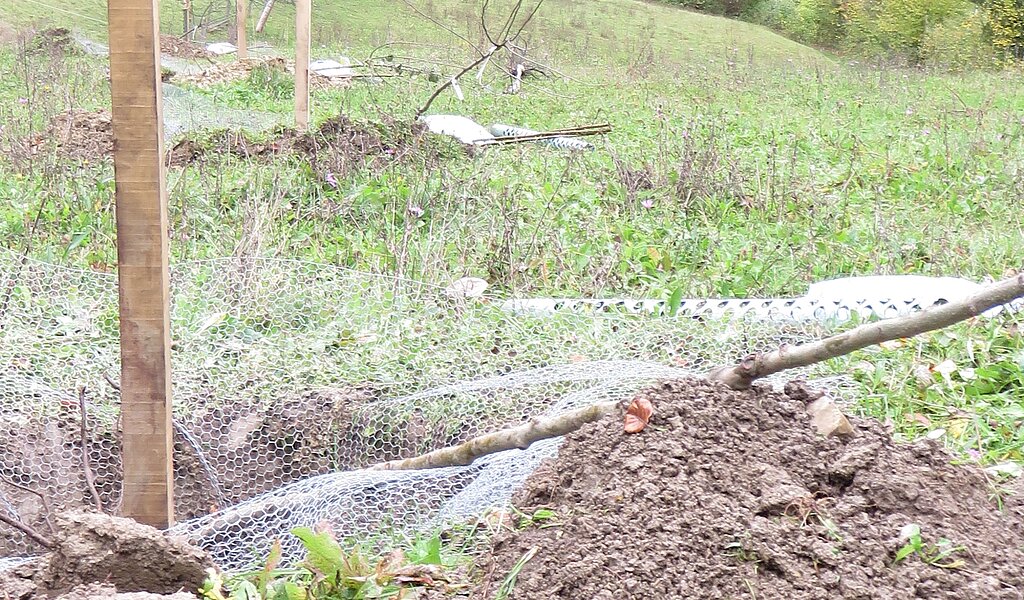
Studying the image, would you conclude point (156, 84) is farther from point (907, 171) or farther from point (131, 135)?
point (907, 171)

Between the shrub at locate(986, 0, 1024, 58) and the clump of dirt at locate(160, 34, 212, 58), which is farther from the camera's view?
the shrub at locate(986, 0, 1024, 58)

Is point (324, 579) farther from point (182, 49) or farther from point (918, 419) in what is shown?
point (182, 49)

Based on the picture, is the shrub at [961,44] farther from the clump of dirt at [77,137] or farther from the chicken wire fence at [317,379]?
the chicken wire fence at [317,379]

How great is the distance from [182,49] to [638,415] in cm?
1357

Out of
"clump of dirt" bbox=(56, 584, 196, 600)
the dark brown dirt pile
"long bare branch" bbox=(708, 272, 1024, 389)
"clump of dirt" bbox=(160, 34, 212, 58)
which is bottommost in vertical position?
"clump of dirt" bbox=(160, 34, 212, 58)

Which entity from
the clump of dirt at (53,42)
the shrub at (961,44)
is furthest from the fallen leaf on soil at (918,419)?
the shrub at (961,44)

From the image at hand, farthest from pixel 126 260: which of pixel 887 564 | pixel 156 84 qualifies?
pixel 887 564

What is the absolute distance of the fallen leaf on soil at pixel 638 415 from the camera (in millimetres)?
1756

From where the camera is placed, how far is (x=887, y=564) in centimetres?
144

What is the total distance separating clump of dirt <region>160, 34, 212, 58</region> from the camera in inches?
509

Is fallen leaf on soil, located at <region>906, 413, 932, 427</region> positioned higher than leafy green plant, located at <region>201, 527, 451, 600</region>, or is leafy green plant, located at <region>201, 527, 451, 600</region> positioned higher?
fallen leaf on soil, located at <region>906, 413, 932, 427</region>

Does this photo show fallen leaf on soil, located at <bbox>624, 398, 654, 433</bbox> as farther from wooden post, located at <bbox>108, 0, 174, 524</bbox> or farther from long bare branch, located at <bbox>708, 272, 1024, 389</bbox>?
wooden post, located at <bbox>108, 0, 174, 524</bbox>

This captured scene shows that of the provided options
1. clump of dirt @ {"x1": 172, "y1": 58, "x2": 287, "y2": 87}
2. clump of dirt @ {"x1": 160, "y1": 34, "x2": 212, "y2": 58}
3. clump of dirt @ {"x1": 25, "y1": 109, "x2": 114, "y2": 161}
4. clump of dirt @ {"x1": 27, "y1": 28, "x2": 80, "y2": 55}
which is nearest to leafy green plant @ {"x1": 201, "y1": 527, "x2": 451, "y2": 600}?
clump of dirt @ {"x1": 25, "y1": 109, "x2": 114, "y2": 161}

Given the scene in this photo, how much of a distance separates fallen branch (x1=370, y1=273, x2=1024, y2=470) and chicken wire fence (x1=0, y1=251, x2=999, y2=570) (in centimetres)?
8
